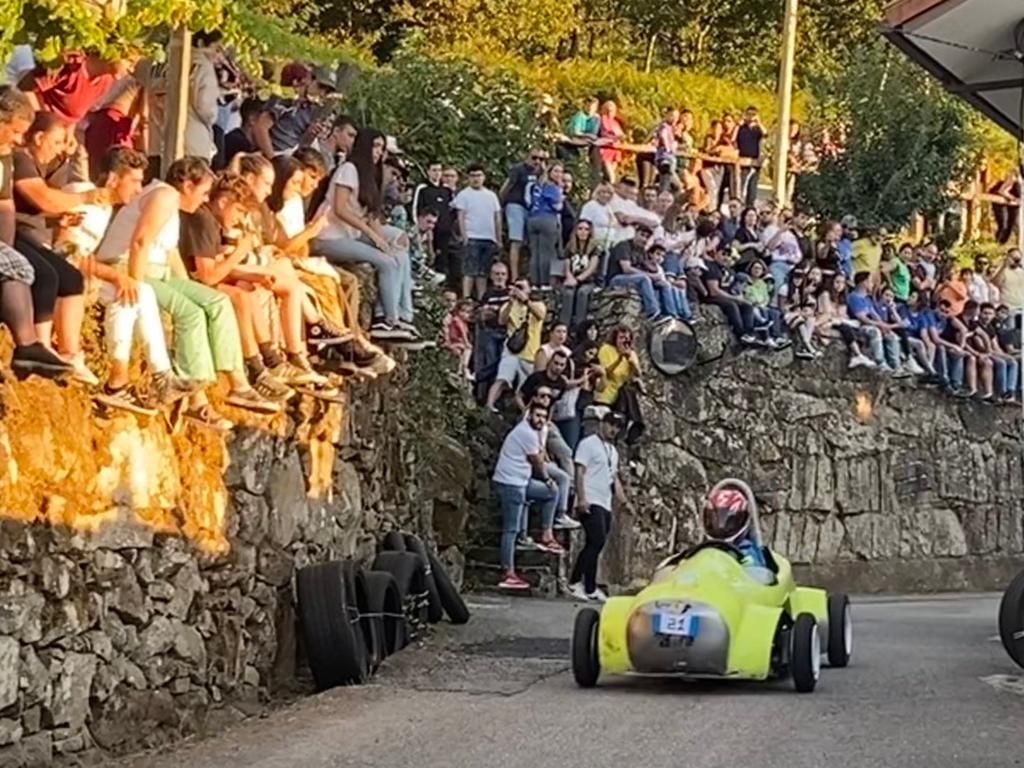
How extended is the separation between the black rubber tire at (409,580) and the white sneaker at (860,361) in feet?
36.0

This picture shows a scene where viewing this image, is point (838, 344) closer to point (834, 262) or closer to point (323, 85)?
point (834, 262)

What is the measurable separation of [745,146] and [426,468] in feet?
39.3

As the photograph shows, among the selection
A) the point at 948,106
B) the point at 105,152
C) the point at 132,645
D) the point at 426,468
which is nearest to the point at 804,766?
the point at 132,645

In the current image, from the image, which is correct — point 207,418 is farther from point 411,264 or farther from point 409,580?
point 411,264

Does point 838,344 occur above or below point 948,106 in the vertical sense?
below

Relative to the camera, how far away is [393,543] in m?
16.1

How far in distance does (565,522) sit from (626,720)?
912cm

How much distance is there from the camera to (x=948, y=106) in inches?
1304

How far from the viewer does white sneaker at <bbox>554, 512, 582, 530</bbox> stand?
20.2 metres

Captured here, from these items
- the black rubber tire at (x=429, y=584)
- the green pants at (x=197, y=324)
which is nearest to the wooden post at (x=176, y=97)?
the green pants at (x=197, y=324)

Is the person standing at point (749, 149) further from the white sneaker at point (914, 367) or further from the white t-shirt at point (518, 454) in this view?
the white t-shirt at point (518, 454)

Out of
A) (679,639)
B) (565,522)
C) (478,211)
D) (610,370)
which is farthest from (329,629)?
(478,211)

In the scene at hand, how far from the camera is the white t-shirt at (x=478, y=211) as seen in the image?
71.1 feet

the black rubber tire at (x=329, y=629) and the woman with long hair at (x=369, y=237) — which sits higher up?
the woman with long hair at (x=369, y=237)
